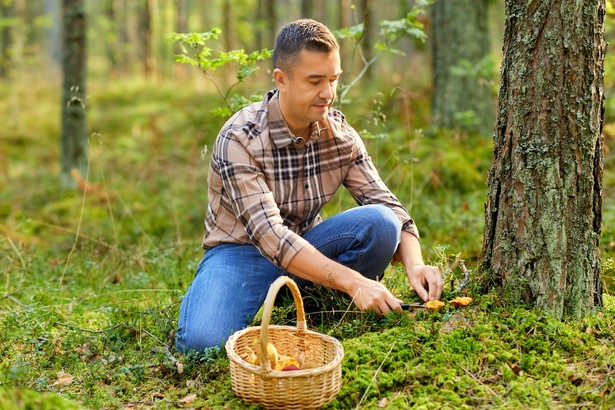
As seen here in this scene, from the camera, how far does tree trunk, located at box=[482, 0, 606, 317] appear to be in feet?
9.50

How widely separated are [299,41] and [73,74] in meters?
5.44

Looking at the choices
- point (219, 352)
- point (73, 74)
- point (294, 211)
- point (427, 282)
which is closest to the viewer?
point (219, 352)

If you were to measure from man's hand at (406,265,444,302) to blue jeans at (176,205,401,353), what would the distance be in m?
0.25

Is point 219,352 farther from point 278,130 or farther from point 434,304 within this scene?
point 278,130

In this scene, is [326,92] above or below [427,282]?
above

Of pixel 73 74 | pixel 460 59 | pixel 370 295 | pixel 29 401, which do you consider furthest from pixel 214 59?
pixel 73 74

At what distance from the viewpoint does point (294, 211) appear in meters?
3.61

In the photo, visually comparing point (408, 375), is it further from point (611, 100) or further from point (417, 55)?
point (417, 55)

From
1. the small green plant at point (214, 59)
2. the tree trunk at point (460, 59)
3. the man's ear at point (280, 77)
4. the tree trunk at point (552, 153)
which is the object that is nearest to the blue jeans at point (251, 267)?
the tree trunk at point (552, 153)

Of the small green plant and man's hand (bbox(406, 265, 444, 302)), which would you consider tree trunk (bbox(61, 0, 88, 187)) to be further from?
man's hand (bbox(406, 265, 444, 302))

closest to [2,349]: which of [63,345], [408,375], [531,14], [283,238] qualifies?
[63,345]

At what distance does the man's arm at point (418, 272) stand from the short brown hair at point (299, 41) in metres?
1.16

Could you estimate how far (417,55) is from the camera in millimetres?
11055

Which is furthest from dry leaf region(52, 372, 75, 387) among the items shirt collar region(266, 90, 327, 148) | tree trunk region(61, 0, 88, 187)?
tree trunk region(61, 0, 88, 187)
